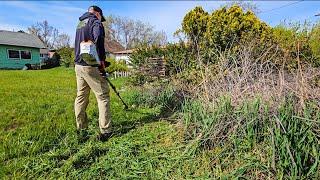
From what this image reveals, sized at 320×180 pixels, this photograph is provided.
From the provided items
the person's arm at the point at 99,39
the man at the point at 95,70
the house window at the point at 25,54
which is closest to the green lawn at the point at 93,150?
the man at the point at 95,70

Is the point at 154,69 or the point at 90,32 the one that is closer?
the point at 90,32

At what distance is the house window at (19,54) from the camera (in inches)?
1232

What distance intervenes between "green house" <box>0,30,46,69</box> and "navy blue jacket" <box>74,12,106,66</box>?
2968 centimetres

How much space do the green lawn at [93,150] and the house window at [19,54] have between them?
29.3 metres

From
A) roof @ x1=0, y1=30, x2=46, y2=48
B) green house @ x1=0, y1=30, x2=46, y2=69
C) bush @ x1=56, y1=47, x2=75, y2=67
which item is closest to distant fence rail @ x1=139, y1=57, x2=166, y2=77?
bush @ x1=56, y1=47, x2=75, y2=67

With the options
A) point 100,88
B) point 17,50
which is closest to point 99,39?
point 100,88

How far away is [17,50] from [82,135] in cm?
3167

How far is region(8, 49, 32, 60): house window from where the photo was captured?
3129 centimetres

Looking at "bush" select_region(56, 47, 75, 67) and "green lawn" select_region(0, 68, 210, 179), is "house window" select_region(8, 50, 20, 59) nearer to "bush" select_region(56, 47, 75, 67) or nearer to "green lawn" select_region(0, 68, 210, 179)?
"bush" select_region(56, 47, 75, 67)

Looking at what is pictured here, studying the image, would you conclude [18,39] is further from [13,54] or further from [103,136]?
[103,136]

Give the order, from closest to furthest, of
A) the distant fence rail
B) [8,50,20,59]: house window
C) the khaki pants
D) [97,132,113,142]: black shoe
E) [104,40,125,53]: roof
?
[97,132,113,142]: black shoe, the khaki pants, the distant fence rail, [8,50,20,59]: house window, [104,40,125,53]: roof

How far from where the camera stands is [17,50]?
31984mm

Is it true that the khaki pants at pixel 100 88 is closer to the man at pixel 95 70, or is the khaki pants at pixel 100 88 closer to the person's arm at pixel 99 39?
the man at pixel 95 70

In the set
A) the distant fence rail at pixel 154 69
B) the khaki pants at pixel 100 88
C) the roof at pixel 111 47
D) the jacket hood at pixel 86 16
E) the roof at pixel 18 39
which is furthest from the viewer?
the roof at pixel 111 47
